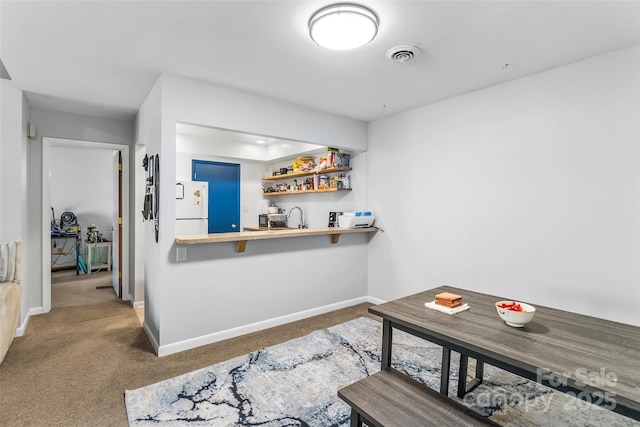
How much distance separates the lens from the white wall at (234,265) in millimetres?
2678

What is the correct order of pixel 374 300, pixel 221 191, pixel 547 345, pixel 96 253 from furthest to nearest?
pixel 96 253
pixel 221 191
pixel 374 300
pixel 547 345

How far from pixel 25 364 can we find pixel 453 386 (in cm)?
331

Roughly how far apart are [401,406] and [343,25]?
199 centimetres

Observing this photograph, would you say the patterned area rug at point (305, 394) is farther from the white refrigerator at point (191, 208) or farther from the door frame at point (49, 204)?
the door frame at point (49, 204)

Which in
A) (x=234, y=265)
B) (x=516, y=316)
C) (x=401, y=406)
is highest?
(x=516, y=316)

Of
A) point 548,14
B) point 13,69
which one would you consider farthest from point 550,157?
point 13,69

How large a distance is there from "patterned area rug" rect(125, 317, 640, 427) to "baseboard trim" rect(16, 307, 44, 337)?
1.88 metres

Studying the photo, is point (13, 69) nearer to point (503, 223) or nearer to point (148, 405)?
point (148, 405)

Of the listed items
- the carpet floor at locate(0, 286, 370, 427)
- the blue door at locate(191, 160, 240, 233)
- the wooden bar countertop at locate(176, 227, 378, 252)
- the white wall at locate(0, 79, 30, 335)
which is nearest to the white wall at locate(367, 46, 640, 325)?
the wooden bar countertop at locate(176, 227, 378, 252)

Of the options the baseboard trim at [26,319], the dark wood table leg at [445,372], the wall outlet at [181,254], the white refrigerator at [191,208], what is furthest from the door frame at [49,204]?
the dark wood table leg at [445,372]

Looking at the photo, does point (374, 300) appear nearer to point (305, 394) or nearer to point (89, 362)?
point (305, 394)

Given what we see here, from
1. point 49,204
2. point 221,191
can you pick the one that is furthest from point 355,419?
point 221,191

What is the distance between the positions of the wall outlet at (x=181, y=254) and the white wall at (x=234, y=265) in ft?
0.13

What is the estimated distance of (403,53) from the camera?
7.32 ft
